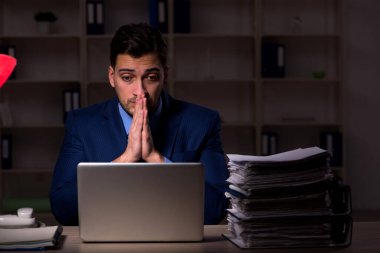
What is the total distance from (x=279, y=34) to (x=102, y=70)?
1488 mm

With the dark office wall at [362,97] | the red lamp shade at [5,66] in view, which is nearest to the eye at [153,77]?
the red lamp shade at [5,66]

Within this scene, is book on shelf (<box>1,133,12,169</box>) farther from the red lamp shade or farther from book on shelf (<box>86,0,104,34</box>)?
the red lamp shade

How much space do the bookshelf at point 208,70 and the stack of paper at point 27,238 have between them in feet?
13.1

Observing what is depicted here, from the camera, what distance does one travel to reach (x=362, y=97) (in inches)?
240

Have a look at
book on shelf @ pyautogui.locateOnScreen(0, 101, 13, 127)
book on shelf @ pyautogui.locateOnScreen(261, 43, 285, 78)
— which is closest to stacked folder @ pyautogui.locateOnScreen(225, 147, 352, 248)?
book on shelf @ pyautogui.locateOnScreen(261, 43, 285, 78)

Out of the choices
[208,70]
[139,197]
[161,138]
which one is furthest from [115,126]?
[208,70]

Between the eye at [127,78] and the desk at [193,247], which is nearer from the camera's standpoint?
the desk at [193,247]

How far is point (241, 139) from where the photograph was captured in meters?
6.03

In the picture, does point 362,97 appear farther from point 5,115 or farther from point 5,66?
point 5,66

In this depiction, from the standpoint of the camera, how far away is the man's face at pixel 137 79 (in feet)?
8.45

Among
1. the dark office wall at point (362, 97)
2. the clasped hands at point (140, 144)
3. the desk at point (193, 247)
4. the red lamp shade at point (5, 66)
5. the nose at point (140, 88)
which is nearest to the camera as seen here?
the desk at point (193, 247)

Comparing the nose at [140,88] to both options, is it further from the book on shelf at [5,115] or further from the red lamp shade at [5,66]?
the book on shelf at [5,115]

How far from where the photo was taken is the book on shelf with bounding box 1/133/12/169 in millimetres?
5688

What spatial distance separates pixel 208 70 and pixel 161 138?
10.8ft
